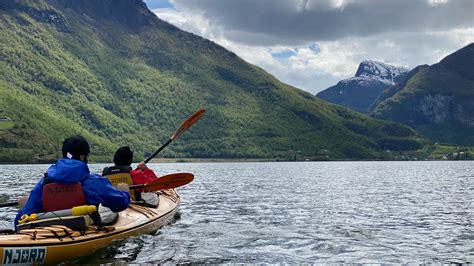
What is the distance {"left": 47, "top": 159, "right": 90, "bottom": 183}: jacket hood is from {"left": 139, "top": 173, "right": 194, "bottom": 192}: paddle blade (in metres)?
6.34

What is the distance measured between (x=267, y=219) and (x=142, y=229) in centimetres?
889

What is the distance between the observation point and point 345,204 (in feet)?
111

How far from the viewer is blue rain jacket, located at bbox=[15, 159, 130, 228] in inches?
538

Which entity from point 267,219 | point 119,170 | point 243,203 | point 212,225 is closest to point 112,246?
point 119,170

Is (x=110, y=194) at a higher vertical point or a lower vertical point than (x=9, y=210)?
higher

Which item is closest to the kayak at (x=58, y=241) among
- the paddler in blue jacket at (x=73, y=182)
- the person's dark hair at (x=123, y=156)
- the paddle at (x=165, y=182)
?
the paddler in blue jacket at (x=73, y=182)

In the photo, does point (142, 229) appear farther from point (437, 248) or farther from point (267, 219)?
point (437, 248)

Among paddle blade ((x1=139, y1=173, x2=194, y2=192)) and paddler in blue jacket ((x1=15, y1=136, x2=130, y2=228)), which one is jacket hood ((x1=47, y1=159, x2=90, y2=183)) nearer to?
paddler in blue jacket ((x1=15, y1=136, x2=130, y2=228))

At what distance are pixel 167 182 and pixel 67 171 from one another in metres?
7.28

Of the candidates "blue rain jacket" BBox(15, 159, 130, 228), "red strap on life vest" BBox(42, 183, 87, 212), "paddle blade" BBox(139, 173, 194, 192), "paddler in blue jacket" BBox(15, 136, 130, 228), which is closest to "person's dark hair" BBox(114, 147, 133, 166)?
"paddle blade" BBox(139, 173, 194, 192)

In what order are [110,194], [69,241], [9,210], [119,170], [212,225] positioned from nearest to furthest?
1. [69,241]
2. [110,194]
3. [119,170]
4. [212,225]
5. [9,210]

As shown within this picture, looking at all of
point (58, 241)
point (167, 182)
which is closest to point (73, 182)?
point (58, 241)

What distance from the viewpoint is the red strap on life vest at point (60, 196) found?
1396 cm

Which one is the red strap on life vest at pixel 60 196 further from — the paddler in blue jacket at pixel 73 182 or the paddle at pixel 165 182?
the paddle at pixel 165 182
